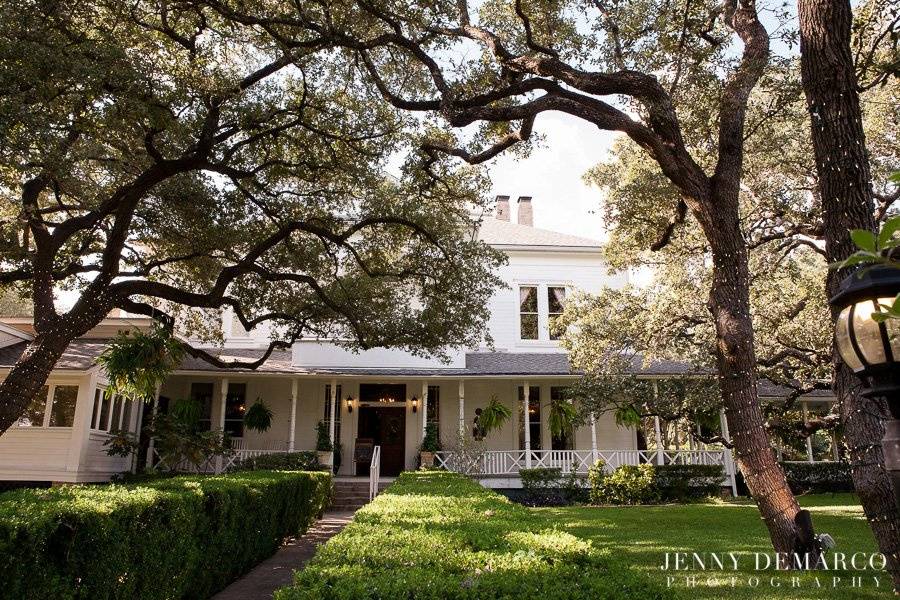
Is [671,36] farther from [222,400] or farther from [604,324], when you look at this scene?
[222,400]

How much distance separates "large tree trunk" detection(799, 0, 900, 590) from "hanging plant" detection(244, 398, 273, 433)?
16551 millimetres

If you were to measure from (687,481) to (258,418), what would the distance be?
13.2 metres

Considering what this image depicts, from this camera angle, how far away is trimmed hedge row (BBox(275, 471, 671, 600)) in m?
2.36

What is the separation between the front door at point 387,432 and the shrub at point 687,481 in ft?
27.0

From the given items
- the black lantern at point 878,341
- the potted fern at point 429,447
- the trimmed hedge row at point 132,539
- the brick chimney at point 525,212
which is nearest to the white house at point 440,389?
the potted fern at point 429,447

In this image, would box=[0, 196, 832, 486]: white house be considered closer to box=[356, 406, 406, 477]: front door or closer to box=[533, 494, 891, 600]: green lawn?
box=[356, 406, 406, 477]: front door

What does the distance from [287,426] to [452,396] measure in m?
5.68

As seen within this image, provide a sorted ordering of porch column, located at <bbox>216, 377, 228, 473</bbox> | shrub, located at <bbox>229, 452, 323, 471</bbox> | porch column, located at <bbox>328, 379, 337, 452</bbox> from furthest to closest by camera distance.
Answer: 1. porch column, located at <bbox>328, 379, 337, 452</bbox>
2. porch column, located at <bbox>216, 377, 228, 473</bbox>
3. shrub, located at <bbox>229, 452, 323, 471</bbox>

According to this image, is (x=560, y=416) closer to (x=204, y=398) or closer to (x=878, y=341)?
(x=204, y=398)

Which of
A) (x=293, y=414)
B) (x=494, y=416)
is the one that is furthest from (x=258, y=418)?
(x=494, y=416)

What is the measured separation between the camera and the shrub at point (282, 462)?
16266 mm

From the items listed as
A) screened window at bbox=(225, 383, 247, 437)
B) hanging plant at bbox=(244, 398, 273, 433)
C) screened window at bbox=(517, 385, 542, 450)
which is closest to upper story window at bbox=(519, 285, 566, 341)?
screened window at bbox=(517, 385, 542, 450)

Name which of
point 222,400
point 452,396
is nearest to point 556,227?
point 452,396

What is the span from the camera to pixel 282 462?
1636 centimetres
